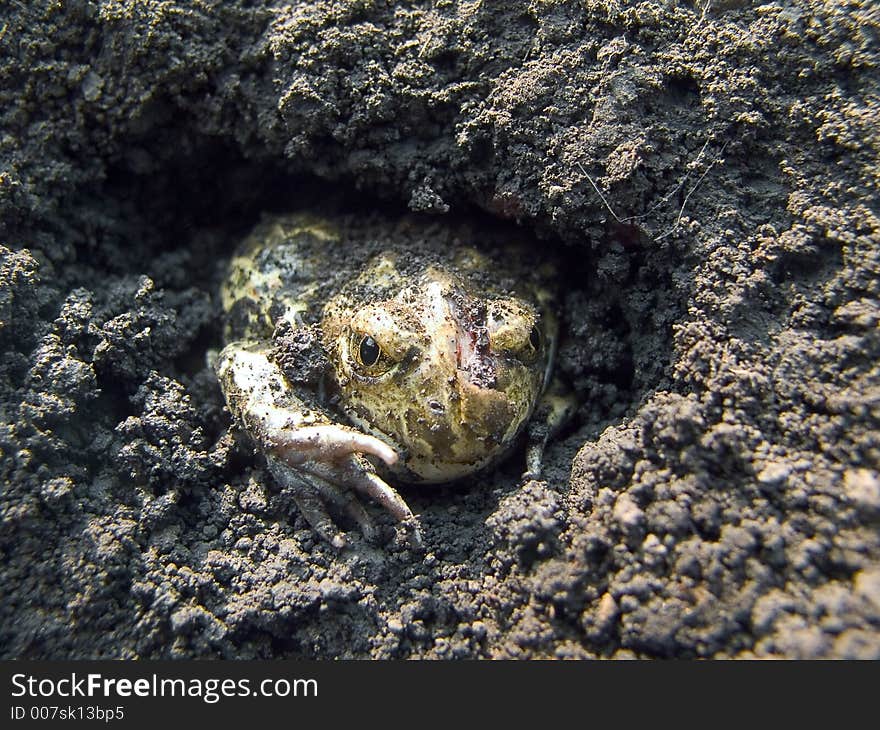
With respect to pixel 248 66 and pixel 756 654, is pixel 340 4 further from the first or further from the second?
pixel 756 654

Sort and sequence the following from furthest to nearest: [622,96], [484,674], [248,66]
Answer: [248,66]
[622,96]
[484,674]

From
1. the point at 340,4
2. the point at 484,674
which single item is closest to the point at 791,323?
the point at 484,674

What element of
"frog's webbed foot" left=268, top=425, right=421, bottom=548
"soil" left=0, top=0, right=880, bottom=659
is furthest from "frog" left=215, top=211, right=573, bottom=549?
"soil" left=0, top=0, right=880, bottom=659

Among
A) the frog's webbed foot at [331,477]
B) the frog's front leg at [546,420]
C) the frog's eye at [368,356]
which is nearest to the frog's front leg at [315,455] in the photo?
the frog's webbed foot at [331,477]

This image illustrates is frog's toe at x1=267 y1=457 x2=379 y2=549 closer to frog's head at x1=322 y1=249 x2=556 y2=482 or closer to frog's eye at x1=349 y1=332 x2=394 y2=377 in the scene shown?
frog's head at x1=322 y1=249 x2=556 y2=482

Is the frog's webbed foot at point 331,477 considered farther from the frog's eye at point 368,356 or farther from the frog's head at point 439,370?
the frog's eye at point 368,356

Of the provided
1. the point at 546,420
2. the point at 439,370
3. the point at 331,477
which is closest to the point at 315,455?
the point at 331,477
